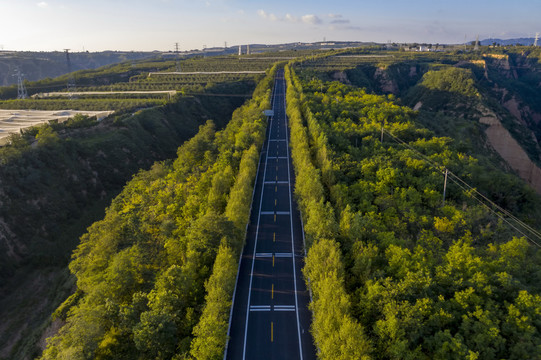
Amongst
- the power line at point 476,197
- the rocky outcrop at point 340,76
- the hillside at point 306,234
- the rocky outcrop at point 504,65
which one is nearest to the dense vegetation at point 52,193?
the hillside at point 306,234

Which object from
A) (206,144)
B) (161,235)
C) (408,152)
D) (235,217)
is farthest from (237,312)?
(206,144)

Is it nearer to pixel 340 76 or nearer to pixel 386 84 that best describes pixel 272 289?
pixel 340 76

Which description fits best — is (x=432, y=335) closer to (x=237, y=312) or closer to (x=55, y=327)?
(x=237, y=312)

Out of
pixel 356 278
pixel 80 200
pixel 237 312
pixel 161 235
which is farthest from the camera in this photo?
pixel 80 200

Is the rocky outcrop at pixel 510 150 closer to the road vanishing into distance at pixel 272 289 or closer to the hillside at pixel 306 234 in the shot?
the hillside at pixel 306 234

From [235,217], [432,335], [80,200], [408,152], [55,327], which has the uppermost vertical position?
[408,152]
